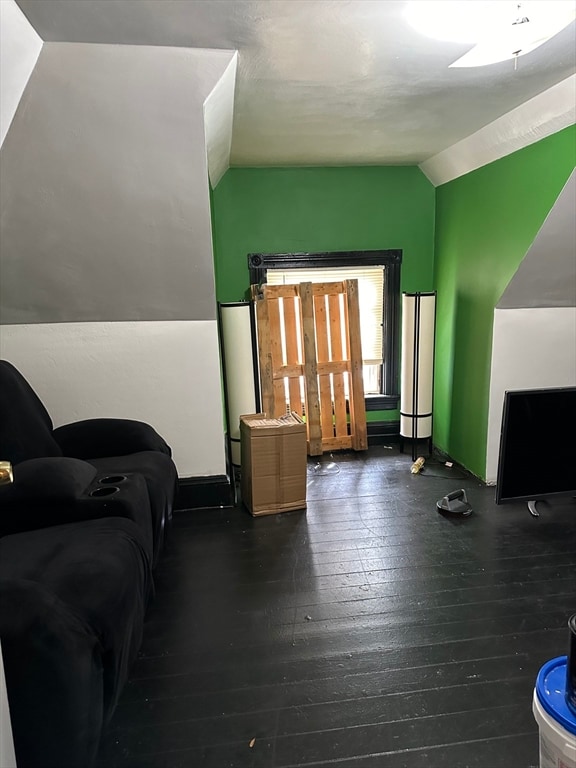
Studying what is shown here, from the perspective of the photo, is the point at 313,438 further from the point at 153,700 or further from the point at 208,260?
the point at 153,700

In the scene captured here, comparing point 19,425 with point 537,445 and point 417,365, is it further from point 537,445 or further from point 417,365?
point 417,365

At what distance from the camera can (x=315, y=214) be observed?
4.04 m

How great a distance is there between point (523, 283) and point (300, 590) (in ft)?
7.31

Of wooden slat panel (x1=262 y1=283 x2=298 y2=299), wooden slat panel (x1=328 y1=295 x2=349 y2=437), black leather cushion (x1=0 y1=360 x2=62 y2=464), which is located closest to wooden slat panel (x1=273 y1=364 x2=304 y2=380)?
wooden slat panel (x1=328 y1=295 x2=349 y2=437)

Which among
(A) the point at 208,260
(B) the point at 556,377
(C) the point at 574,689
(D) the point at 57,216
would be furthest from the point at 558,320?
(D) the point at 57,216

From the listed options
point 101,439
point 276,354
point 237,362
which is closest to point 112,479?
point 101,439

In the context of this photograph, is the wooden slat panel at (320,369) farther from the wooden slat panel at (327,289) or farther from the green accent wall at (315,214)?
the green accent wall at (315,214)

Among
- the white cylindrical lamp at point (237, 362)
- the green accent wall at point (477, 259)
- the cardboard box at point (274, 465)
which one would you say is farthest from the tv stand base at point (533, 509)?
the white cylindrical lamp at point (237, 362)

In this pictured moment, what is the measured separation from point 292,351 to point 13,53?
2.60 meters

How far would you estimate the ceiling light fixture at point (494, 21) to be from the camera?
1.58 metres

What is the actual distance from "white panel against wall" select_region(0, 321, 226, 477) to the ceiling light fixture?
1.86 metres

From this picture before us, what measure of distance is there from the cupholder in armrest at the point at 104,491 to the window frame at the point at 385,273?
2401mm

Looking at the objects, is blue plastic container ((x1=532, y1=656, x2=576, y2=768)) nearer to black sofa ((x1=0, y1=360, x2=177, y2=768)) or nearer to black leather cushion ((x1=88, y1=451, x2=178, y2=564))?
black sofa ((x1=0, y1=360, x2=177, y2=768))

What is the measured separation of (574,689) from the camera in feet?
3.35
